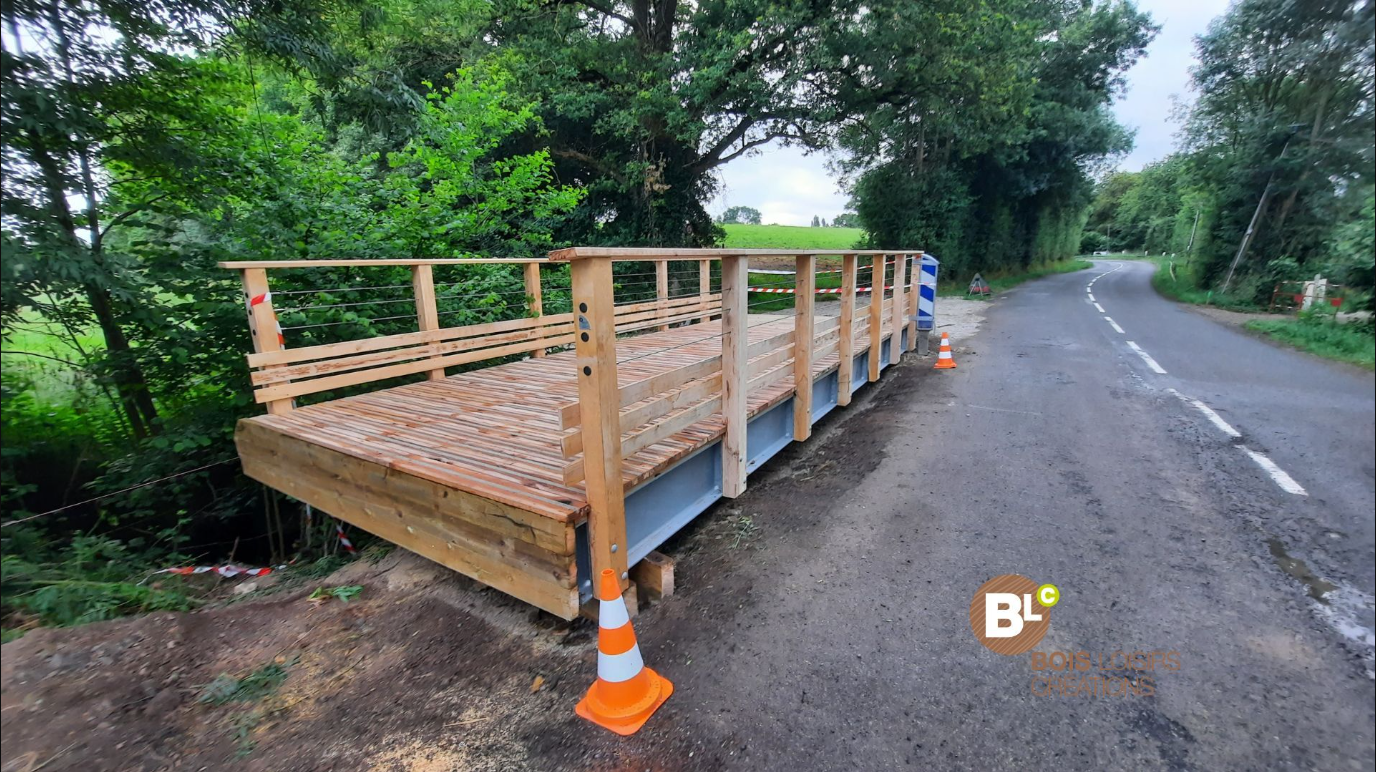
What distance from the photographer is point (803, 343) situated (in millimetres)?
4719

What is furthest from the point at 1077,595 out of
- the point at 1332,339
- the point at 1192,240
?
the point at 1332,339

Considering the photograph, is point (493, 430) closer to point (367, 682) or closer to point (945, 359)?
point (367, 682)

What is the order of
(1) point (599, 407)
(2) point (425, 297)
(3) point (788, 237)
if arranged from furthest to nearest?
(3) point (788, 237) → (2) point (425, 297) → (1) point (599, 407)

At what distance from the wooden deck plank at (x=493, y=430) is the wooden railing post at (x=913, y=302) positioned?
173 inches

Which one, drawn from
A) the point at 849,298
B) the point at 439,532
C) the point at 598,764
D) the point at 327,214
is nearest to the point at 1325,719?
the point at 598,764

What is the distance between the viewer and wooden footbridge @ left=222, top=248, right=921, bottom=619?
8.70ft

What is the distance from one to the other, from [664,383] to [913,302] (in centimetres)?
773

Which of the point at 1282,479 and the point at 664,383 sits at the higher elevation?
the point at 1282,479

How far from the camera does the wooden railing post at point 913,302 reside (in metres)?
9.61

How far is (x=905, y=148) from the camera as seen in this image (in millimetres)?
20734

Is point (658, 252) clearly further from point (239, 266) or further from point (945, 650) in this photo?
point (239, 266)

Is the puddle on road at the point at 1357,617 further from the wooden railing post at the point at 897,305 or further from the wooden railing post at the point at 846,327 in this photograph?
the wooden railing post at the point at 897,305

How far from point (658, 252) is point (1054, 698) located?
257 centimetres

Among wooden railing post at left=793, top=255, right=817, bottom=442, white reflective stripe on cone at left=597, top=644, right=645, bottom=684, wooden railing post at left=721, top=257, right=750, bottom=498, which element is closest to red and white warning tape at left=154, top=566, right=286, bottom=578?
white reflective stripe on cone at left=597, top=644, right=645, bottom=684
